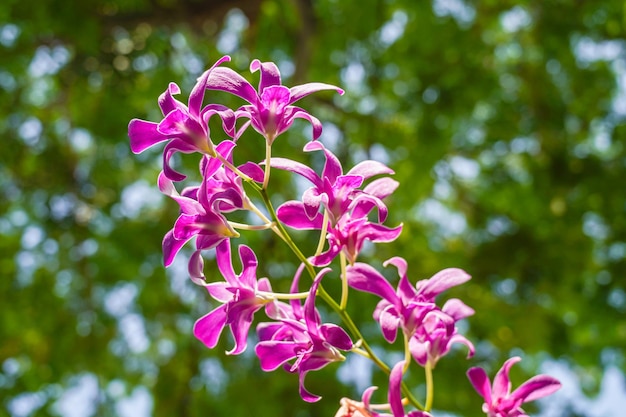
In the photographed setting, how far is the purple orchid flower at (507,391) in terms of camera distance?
2.40 feet

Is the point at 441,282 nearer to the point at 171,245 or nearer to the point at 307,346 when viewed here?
the point at 307,346

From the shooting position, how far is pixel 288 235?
2.40ft

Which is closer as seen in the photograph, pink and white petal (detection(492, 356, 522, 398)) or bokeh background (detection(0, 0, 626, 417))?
pink and white petal (detection(492, 356, 522, 398))

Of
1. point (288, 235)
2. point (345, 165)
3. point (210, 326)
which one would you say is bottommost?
point (210, 326)

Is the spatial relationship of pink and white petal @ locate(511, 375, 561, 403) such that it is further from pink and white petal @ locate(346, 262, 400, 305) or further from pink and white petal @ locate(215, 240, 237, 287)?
pink and white petal @ locate(215, 240, 237, 287)

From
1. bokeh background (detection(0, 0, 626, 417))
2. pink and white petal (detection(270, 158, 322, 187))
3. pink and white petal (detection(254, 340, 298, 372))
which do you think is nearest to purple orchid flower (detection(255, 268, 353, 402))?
pink and white petal (detection(254, 340, 298, 372))

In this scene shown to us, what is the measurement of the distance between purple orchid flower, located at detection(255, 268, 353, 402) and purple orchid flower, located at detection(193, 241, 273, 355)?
0.08ft

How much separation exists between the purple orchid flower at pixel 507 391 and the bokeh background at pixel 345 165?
277 cm

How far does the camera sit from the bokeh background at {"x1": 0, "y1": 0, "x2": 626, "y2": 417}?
397 cm

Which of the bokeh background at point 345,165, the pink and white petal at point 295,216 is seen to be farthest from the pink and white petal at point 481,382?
the bokeh background at point 345,165

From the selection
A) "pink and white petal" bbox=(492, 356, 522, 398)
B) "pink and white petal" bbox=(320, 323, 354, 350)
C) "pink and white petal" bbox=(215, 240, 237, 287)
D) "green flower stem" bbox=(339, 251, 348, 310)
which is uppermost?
"pink and white petal" bbox=(492, 356, 522, 398)

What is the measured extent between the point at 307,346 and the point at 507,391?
203 mm

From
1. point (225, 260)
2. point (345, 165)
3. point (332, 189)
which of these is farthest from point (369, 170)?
point (345, 165)

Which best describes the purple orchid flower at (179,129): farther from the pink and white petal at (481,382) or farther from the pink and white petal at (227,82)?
the pink and white petal at (481,382)
